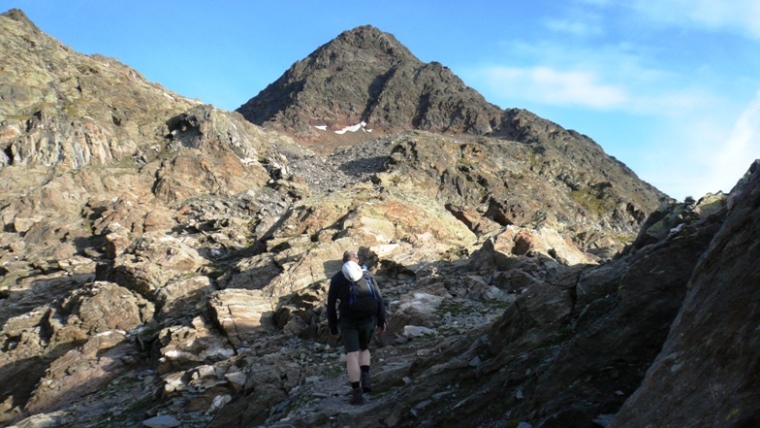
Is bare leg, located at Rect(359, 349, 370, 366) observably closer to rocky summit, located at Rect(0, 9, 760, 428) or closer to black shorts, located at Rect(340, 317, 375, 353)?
black shorts, located at Rect(340, 317, 375, 353)

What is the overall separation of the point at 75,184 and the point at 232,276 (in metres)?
27.4

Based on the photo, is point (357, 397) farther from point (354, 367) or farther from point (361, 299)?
point (361, 299)

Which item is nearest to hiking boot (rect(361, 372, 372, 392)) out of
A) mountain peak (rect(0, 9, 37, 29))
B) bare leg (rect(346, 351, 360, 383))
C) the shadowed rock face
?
bare leg (rect(346, 351, 360, 383))

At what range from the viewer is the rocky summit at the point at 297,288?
239 inches

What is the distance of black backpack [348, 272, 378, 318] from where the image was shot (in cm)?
971

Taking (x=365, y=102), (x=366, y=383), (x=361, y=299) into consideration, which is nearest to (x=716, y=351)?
(x=361, y=299)

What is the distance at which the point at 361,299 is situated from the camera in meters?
9.72

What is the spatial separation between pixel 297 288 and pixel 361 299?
11.0 metres

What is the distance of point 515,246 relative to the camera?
2230 centimetres

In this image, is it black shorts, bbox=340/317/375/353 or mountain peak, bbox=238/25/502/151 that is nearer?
black shorts, bbox=340/317/375/353

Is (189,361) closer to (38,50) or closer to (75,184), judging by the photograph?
(75,184)

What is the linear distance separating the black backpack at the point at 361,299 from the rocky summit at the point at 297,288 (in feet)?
5.56

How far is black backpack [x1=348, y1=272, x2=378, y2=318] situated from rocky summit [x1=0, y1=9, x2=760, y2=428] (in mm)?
1695

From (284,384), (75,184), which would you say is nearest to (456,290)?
(284,384)
